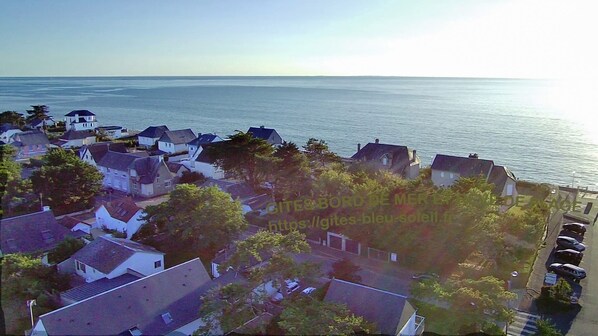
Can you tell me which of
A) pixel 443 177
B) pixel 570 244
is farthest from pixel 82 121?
pixel 570 244

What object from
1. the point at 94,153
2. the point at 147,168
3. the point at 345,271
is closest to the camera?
the point at 345,271

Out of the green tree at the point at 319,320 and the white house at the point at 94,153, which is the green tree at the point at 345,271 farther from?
the white house at the point at 94,153

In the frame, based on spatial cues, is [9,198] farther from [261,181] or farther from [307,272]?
[307,272]

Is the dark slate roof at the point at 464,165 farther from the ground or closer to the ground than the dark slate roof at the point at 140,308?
farther from the ground

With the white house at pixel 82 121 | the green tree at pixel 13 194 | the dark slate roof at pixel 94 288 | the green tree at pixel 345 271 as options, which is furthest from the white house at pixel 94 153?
the green tree at pixel 345 271

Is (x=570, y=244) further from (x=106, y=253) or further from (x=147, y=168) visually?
(x=147, y=168)

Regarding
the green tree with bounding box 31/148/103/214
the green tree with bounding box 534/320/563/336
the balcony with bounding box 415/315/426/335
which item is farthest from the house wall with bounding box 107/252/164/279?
the green tree with bounding box 534/320/563/336
